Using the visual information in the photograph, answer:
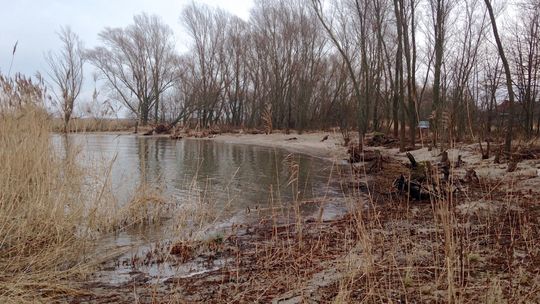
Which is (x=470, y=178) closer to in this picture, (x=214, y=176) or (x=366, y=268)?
(x=366, y=268)

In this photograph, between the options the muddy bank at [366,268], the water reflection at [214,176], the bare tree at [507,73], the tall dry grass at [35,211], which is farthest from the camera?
the bare tree at [507,73]

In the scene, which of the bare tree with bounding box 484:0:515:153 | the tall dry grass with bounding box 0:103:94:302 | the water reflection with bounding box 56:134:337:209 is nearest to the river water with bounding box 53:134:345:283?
the water reflection with bounding box 56:134:337:209

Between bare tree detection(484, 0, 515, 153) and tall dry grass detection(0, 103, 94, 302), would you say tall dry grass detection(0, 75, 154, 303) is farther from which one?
bare tree detection(484, 0, 515, 153)

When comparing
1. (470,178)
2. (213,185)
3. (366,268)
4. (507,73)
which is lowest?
(213,185)

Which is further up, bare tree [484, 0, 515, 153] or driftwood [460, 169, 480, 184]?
bare tree [484, 0, 515, 153]

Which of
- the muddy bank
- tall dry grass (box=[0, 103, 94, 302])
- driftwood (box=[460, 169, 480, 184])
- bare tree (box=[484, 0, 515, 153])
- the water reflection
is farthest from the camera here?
bare tree (box=[484, 0, 515, 153])

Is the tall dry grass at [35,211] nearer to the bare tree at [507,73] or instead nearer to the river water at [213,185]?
the river water at [213,185]

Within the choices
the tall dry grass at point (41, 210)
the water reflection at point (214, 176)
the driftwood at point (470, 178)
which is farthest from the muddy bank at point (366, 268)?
the driftwood at point (470, 178)

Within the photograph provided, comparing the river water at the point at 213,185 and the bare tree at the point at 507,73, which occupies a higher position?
the bare tree at the point at 507,73

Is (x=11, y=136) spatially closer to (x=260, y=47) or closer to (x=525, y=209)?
(x=525, y=209)

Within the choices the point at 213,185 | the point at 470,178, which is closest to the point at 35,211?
the point at 213,185

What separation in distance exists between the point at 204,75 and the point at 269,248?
138ft

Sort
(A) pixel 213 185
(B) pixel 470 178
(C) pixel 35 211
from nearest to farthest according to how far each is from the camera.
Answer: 1. (C) pixel 35 211
2. (B) pixel 470 178
3. (A) pixel 213 185

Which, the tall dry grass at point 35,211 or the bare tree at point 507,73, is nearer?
the tall dry grass at point 35,211
